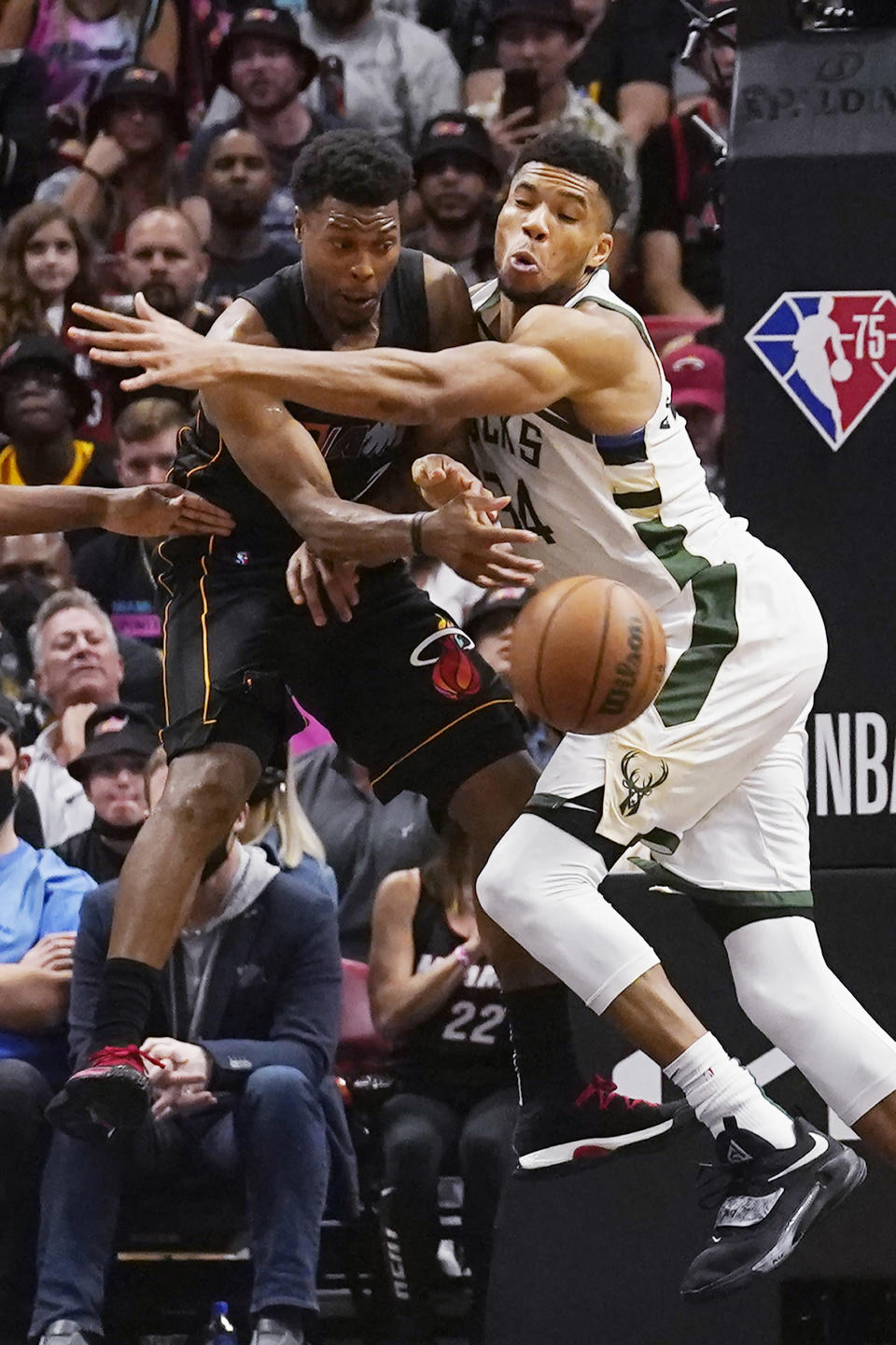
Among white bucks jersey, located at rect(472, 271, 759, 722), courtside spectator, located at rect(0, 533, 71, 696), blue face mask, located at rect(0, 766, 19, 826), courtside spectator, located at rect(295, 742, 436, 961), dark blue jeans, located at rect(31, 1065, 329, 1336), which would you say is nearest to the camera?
white bucks jersey, located at rect(472, 271, 759, 722)

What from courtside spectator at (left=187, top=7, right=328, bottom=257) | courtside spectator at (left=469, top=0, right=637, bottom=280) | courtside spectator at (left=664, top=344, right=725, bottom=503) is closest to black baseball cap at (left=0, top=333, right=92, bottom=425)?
courtside spectator at (left=187, top=7, right=328, bottom=257)

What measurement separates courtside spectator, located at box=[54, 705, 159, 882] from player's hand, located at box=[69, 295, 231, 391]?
2.25m

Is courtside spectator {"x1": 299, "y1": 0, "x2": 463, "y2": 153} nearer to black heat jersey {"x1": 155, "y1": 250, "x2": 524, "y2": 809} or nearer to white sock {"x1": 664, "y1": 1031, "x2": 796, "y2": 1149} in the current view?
black heat jersey {"x1": 155, "y1": 250, "x2": 524, "y2": 809}

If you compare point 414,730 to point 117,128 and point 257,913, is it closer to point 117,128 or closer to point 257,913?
point 257,913

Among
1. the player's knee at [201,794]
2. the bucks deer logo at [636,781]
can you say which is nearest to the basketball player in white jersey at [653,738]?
the bucks deer logo at [636,781]

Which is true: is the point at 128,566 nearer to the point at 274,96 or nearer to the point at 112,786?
the point at 112,786

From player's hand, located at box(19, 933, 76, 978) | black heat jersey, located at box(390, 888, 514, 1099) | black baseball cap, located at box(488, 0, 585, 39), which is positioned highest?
black baseball cap, located at box(488, 0, 585, 39)

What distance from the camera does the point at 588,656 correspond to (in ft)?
14.7

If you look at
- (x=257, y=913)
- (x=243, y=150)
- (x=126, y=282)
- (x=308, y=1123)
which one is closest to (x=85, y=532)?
(x=126, y=282)

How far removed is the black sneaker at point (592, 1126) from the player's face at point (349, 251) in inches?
72.0

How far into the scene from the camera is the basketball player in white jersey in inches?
183

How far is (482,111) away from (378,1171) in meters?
4.78

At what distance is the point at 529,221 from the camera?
4.82 meters

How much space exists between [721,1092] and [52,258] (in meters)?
5.20
